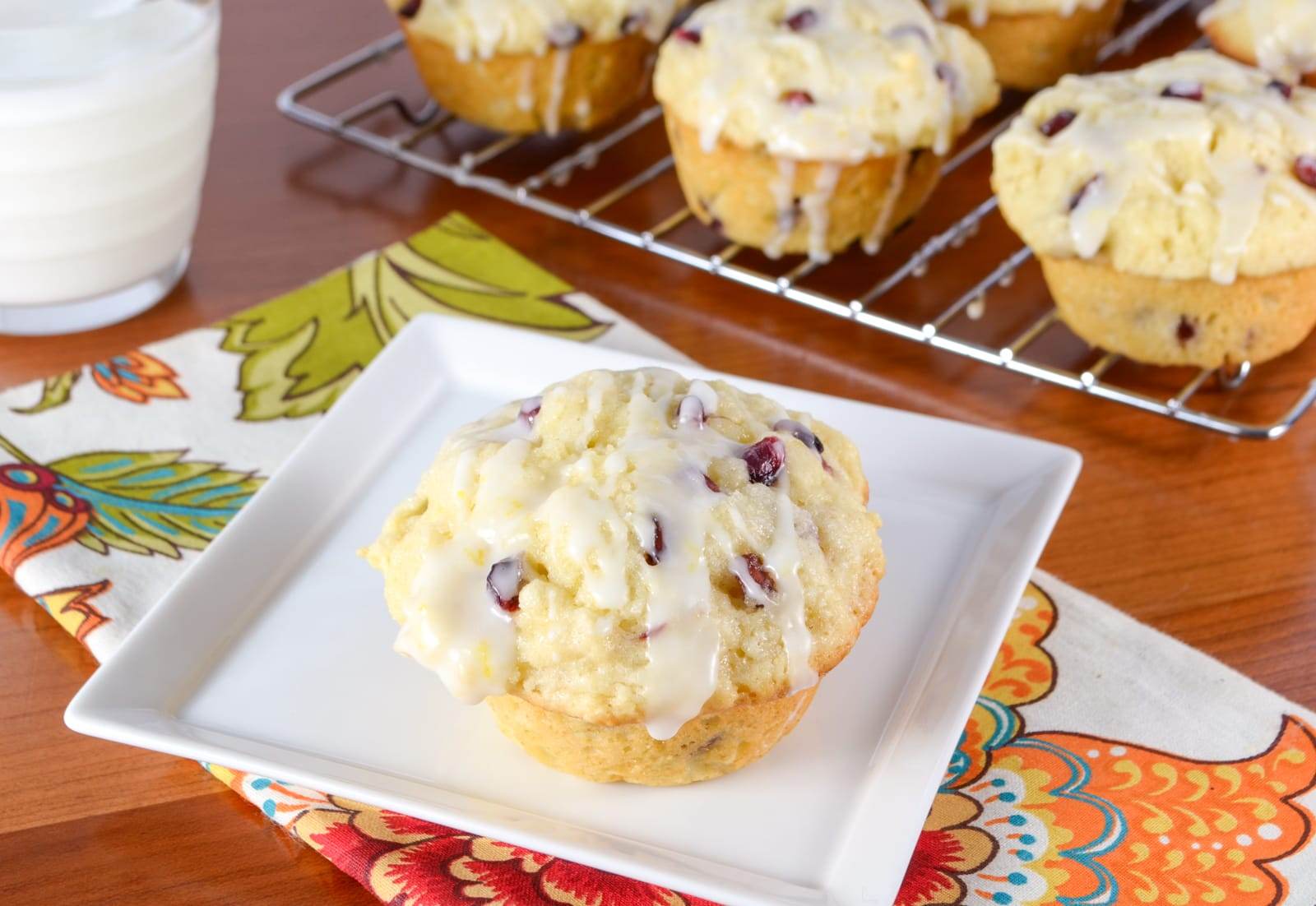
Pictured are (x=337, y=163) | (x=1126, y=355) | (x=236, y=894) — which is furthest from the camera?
(x=337, y=163)

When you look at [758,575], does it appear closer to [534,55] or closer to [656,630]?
[656,630]

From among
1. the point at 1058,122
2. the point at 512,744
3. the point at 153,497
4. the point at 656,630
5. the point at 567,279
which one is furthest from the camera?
the point at 567,279

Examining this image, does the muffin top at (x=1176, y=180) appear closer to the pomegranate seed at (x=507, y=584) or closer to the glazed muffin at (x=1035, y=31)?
the glazed muffin at (x=1035, y=31)

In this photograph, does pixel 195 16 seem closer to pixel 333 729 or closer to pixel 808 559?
pixel 333 729

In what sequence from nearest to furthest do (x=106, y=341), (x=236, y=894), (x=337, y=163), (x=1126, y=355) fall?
(x=236, y=894) → (x=1126, y=355) → (x=106, y=341) → (x=337, y=163)

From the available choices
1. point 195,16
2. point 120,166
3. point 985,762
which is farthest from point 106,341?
point 985,762

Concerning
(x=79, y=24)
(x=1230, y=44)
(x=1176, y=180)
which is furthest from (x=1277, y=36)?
(x=79, y=24)

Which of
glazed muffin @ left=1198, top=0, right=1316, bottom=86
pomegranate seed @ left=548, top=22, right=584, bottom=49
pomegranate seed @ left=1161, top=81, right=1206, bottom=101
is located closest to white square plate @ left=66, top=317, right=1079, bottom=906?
pomegranate seed @ left=1161, top=81, right=1206, bottom=101
